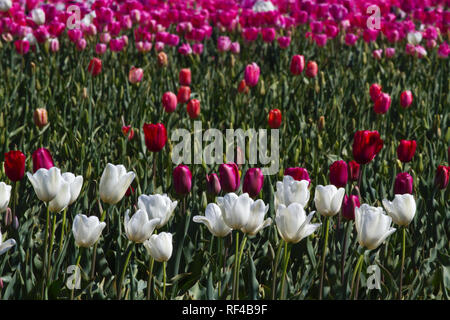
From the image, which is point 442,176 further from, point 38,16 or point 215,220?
point 38,16

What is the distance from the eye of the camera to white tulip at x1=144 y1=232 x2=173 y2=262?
1.70 m

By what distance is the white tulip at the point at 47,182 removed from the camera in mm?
1790

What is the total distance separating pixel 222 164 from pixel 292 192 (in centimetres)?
35

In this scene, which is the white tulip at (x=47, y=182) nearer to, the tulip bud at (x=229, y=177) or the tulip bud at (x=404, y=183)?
the tulip bud at (x=229, y=177)

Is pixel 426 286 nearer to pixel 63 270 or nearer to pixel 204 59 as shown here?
pixel 63 270

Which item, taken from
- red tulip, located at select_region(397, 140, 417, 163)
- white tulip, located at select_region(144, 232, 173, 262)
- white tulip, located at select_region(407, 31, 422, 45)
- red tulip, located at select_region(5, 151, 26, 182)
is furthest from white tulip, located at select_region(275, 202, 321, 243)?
white tulip, located at select_region(407, 31, 422, 45)

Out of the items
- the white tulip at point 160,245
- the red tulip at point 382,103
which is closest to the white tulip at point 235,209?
the white tulip at point 160,245

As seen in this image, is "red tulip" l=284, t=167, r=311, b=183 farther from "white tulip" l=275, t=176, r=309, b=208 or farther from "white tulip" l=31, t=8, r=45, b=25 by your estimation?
"white tulip" l=31, t=8, r=45, b=25

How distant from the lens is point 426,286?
208cm

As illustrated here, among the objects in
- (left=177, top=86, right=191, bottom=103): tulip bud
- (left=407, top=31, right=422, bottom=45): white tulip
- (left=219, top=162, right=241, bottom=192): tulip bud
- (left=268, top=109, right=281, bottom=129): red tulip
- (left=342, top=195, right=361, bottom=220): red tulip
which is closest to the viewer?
(left=342, top=195, right=361, bottom=220): red tulip

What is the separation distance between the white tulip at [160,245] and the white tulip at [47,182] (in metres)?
0.27

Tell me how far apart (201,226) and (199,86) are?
2.31 meters

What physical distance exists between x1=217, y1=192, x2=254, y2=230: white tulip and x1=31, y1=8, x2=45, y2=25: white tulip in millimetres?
4173
